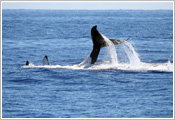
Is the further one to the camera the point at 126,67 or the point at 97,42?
the point at 97,42

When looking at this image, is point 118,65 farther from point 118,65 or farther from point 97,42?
point 97,42

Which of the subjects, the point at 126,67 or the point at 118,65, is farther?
the point at 118,65

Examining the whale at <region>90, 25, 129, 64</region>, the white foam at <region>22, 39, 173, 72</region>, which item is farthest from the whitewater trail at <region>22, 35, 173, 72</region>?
the whale at <region>90, 25, 129, 64</region>

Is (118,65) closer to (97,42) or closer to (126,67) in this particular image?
(126,67)

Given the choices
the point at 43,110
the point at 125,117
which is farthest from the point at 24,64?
the point at 125,117

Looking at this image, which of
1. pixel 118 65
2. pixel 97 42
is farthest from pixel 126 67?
pixel 97 42

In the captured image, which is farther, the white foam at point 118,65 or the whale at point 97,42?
the whale at point 97,42

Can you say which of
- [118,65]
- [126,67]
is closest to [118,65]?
[118,65]

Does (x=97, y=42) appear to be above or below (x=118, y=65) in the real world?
above

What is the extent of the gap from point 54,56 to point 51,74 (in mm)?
8151

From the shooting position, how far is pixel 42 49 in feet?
116

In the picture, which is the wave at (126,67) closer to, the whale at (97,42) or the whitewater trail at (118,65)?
the whitewater trail at (118,65)

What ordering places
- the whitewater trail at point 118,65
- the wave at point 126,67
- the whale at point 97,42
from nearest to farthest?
the wave at point 126,67 < the whitewater trail at point 118,65 < the whale at point 97,42

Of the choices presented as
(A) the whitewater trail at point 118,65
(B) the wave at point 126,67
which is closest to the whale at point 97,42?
(A) the whitewater trail at point 118,65
